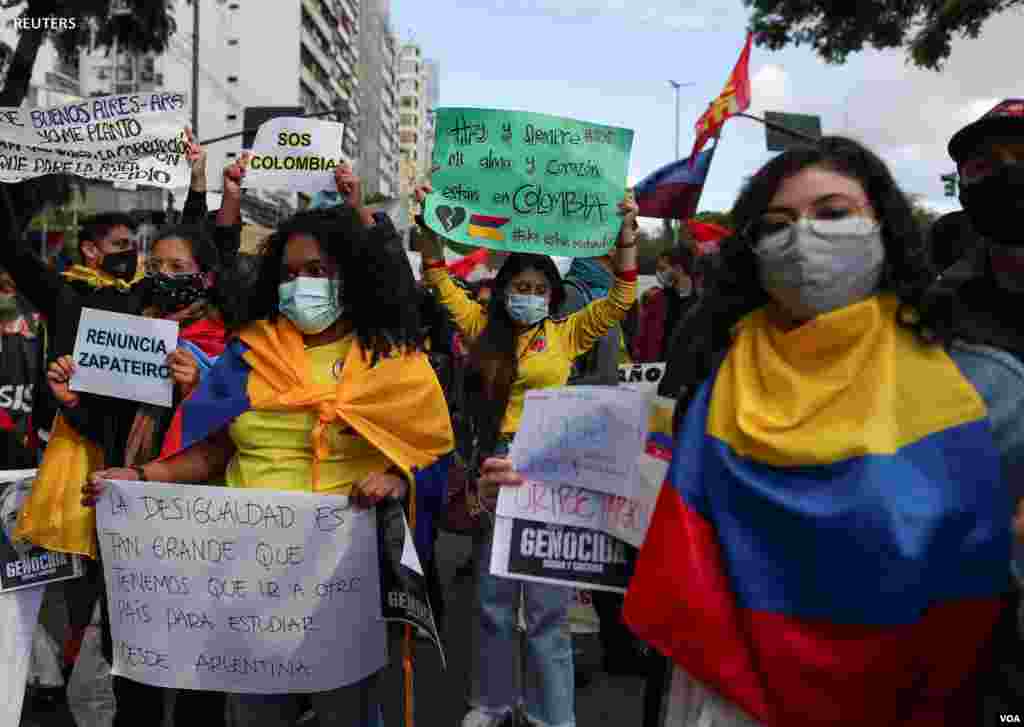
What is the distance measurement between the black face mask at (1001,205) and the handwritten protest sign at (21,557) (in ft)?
10.2

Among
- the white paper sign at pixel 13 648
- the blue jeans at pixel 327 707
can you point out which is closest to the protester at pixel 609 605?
the blue jeans at pixel 327 707

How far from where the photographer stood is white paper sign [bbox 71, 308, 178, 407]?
3504 millimetres

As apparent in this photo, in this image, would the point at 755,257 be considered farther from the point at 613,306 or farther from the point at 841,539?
the point at 613,306

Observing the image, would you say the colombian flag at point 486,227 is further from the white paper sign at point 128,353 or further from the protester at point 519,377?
the white paper sign at point 128,353

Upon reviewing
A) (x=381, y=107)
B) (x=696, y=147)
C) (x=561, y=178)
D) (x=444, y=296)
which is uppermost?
(x=381, y=107)

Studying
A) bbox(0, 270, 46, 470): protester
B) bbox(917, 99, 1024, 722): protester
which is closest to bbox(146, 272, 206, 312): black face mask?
bbox(0, 270, 46, 470): protester

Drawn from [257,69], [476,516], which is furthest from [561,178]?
[257,69]

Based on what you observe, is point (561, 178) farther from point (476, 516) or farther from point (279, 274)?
point (279, 274)

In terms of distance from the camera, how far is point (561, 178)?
16.3 feet

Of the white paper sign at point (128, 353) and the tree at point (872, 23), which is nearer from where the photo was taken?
the white paper sign at point (128, 353)

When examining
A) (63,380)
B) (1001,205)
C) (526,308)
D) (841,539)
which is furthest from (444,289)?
(841,539)

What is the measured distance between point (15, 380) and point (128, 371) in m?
3.15

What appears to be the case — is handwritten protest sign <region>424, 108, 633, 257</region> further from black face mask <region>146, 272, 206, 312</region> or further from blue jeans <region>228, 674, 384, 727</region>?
blue jeans <region>228, 674, 384, 727</region>

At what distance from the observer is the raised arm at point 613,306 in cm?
463
